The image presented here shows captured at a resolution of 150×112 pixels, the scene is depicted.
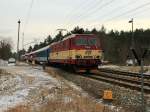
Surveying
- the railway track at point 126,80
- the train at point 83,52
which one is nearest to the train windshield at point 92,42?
the train at point 83,52

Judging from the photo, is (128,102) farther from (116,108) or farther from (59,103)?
(59,103)

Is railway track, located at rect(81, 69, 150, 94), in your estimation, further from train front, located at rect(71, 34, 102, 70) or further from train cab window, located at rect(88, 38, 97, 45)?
train cab window, located at rect(88, 38, 97, 45)

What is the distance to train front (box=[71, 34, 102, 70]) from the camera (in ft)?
119

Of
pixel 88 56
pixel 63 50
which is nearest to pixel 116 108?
pixel 88 56

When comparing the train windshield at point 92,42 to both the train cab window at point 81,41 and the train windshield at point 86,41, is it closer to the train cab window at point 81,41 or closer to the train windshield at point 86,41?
the train windshield at point 86,41

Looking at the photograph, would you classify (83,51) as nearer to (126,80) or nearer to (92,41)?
(92,41)

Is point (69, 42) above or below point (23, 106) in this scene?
above

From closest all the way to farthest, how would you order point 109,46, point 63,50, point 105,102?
point 105,102
point 63,50
point 109,46

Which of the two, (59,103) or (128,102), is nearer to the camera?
(59,103)

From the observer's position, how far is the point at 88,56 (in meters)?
36.5

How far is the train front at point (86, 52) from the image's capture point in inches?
1430

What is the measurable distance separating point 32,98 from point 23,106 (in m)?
2.74

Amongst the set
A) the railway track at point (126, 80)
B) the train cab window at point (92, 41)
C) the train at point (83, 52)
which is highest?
the train cab window at point (92, 41)

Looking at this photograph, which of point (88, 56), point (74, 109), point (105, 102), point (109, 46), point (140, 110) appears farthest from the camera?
point (109, 46)
